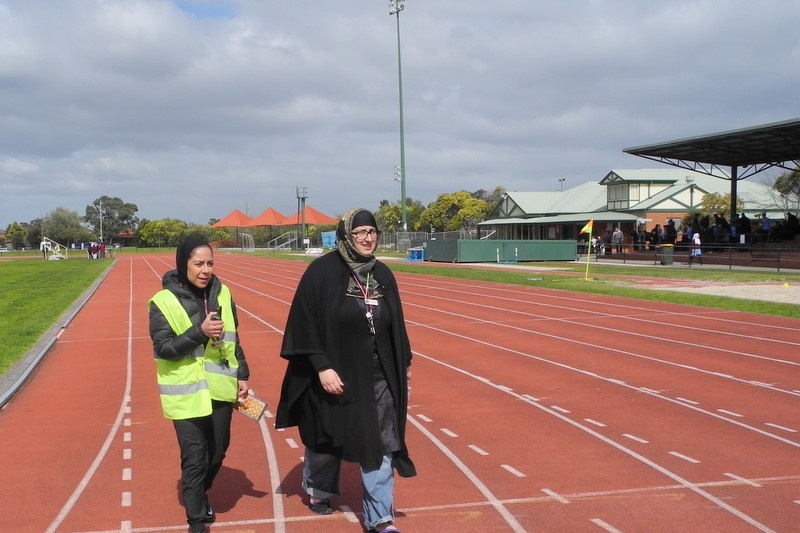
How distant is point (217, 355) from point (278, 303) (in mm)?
16463

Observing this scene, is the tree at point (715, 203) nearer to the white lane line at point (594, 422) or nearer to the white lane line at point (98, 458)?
the white lane line at point (98, 458)

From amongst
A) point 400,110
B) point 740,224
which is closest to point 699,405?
point 740,224

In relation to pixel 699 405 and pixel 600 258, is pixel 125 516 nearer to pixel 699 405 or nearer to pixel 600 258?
pixel 699 405

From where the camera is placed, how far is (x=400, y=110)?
5131 centimetres

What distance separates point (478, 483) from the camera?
5.44m

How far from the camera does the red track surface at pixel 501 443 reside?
4.85 m

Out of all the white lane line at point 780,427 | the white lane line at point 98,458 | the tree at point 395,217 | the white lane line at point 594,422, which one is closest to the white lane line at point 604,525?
the white lane line at point 594,422

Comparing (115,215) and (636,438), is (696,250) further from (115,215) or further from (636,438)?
(115,215)

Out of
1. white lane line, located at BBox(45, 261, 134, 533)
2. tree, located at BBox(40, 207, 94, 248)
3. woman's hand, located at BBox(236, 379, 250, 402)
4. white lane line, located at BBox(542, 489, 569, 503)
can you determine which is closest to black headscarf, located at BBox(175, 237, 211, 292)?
woman's hand, located at BBox(236, 379, 250, 402)

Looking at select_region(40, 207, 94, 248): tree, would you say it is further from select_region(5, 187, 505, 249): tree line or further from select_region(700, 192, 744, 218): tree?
select_region(700, 192, 744, 218): tree

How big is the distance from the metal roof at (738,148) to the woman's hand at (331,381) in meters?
30.9

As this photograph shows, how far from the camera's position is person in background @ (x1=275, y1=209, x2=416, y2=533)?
4.23m

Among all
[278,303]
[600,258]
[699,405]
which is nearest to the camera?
[699,405]

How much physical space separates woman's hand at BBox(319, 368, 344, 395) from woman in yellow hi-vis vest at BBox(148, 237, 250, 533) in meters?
0.63
